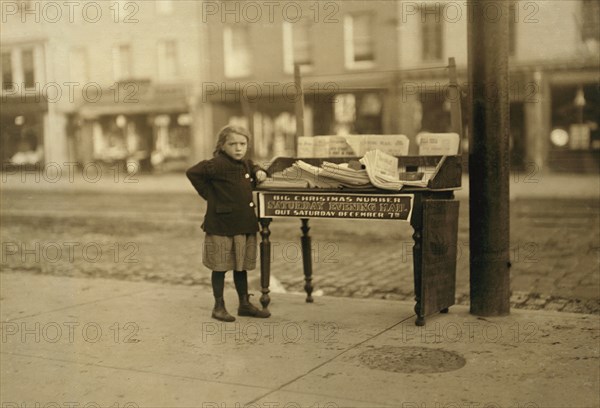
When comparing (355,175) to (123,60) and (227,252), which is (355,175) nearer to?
(227,252)

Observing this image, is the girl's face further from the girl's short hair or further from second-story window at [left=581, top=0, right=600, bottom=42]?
second-story window at [left=581, top=0, right=600, bottom=42]

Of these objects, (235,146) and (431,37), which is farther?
(431,37)

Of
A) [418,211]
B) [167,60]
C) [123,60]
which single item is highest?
[123,60]

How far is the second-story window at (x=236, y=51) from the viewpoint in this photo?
3300 cm

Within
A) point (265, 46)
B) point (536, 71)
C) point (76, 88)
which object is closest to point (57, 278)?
point (536, 71)

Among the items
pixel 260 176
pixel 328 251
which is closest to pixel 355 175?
pixel 260 176

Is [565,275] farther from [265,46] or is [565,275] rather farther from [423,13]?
[265,46]

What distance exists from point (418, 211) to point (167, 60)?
29641 millimetres

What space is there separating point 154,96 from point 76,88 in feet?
16.9

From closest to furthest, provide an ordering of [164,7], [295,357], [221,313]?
[295,357], [221,313], [164,7]

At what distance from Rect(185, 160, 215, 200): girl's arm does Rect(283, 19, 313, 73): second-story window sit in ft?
82.7

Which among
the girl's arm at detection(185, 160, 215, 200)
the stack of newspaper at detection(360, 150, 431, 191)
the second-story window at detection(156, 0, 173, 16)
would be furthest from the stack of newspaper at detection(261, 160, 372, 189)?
the second-story window at detection(156, 0, 173, 16)

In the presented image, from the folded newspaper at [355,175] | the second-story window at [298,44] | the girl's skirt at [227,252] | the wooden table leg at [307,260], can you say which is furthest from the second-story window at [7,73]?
the second-story window at [298,44]

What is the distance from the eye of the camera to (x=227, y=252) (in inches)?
255
